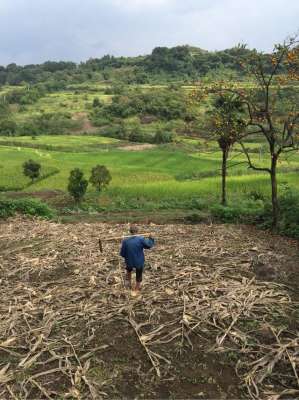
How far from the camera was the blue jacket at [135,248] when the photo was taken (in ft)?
31.0

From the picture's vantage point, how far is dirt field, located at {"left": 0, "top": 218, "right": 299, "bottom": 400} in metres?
6.86

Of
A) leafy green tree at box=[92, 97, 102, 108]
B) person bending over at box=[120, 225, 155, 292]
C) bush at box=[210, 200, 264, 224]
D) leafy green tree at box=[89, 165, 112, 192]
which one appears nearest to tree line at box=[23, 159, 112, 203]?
leafy green tree at box=[89, 165, 112, 192]

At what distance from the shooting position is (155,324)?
848 cm

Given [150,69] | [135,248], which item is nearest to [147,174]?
[135,248]

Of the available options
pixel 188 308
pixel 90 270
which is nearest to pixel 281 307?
pixel 188 308

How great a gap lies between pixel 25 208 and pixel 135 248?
1223 centimetres

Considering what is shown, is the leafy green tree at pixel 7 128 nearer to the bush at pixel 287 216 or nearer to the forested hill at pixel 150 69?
the forested hill at pixel 150 69

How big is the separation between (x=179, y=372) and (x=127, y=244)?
2995 millimetres

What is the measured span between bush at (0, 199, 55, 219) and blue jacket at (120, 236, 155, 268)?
11301mm

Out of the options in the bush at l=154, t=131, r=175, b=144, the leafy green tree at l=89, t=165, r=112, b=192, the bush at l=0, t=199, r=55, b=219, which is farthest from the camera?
the bush at l=154, t=131, r=175, b=144

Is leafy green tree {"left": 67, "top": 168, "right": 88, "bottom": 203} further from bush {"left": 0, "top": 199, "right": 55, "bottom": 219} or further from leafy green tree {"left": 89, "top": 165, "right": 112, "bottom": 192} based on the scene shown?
bush {"left": 0, "top": 199, "right": 55, "bottom": 219}

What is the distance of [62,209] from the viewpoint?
24.3 m

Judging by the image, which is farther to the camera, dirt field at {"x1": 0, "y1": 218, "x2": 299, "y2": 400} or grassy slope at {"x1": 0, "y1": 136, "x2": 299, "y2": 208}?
grassy slope at {"x1": 0, "y1": 136, "x2": 299, "y2": 208}

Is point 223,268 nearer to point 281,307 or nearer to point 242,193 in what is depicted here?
point 281,307
